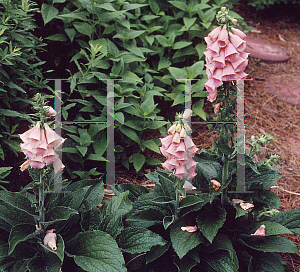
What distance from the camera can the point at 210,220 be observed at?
7.12 ft

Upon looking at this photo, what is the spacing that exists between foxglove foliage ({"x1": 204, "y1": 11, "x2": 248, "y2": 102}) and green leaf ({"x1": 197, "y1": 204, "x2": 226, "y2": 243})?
76 centimetres

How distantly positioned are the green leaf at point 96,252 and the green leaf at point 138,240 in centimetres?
13

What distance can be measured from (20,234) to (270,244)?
145 centimetres

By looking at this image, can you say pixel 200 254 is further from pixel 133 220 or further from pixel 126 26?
pixel 126 26

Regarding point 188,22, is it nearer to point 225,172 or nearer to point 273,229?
point 225,172

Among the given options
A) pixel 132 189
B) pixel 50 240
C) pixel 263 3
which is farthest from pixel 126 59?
pixel 263 3

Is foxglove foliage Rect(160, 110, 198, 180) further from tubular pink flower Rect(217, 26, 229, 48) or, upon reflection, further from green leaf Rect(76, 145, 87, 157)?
green leaf Rect(76, 145, 87, 157)

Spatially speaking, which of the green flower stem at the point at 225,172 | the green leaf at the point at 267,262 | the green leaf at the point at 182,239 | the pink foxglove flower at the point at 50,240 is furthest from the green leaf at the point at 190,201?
the pink foxglove flower at the point at 50,240

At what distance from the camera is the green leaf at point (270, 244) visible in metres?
2.14

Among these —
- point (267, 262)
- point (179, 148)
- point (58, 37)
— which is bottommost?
point (267, 262)

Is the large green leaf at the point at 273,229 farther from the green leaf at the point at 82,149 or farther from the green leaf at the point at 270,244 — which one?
the green leaf at the point at 82,149

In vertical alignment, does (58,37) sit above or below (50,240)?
above

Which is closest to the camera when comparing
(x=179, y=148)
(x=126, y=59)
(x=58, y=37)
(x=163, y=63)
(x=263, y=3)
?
(x=179, y=148)

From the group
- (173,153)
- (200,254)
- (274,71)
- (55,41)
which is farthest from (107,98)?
(274,71)
